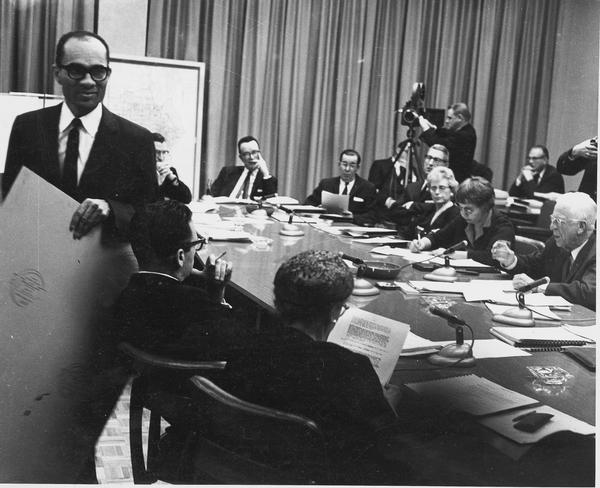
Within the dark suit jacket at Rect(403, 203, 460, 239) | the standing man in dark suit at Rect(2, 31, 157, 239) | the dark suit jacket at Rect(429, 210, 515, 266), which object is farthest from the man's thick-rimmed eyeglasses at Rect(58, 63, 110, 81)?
the dark suit jacket at Rect(403, 203, 460, 239)

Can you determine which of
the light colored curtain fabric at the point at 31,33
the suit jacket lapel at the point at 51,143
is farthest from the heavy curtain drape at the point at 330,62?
the suit jacket lapel at the point at 51,143

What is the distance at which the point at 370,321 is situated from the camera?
2199 mm

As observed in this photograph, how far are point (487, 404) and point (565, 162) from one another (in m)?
1.43

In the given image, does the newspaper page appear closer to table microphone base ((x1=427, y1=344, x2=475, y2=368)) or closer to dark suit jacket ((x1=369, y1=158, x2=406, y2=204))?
table microphone base ((x1=427, y1=344, x2=475, y2=368))

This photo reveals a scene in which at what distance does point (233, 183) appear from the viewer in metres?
2.86

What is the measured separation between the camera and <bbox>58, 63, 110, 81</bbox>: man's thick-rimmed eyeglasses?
7.52 ft

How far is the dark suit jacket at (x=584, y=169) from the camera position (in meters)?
2.76

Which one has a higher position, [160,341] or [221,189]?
[221,189]

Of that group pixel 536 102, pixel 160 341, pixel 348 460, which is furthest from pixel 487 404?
A: pixel 536 102

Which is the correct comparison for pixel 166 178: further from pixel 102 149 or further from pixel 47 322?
pixel 47 322

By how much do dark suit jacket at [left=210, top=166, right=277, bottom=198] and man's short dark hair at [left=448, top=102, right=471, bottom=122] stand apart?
87 cm

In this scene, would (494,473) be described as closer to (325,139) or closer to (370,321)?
(370,321)

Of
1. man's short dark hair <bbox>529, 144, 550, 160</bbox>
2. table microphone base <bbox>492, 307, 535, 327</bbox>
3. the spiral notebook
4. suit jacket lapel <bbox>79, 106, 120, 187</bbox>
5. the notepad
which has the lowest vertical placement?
the notepad

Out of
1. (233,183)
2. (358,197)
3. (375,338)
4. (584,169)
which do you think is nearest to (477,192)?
(584,169)
